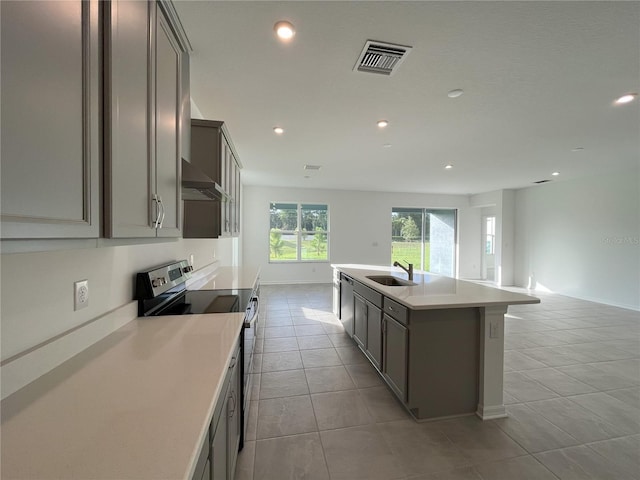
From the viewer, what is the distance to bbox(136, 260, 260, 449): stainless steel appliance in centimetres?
168

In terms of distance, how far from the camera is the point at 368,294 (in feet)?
9.16

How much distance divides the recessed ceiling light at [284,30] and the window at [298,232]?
5895 mm

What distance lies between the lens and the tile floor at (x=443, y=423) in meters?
1.65

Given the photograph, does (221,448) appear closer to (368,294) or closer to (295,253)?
(368,294)

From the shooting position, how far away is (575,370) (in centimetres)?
286

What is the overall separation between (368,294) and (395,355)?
0.70 meters

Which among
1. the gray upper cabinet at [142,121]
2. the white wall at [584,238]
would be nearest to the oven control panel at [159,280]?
the gray upper cabinet at [142,121]

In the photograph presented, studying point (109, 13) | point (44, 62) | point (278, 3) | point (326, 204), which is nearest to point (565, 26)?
point (278, 3)

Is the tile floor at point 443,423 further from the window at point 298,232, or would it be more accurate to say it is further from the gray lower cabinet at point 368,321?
the window at point 298,232

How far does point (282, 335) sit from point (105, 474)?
10.7 feet

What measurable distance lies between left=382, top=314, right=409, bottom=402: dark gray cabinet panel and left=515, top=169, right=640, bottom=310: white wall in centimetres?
605

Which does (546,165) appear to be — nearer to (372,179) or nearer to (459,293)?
(372,179)

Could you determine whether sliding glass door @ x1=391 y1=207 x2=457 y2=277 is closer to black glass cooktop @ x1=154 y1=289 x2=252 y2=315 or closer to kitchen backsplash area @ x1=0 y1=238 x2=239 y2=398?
black glass cooktop @ x1=154 y1=289 x2=252 y2=315

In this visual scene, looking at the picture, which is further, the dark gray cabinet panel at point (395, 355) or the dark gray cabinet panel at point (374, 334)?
the dark gray cabinet panel at point (374, 334)
